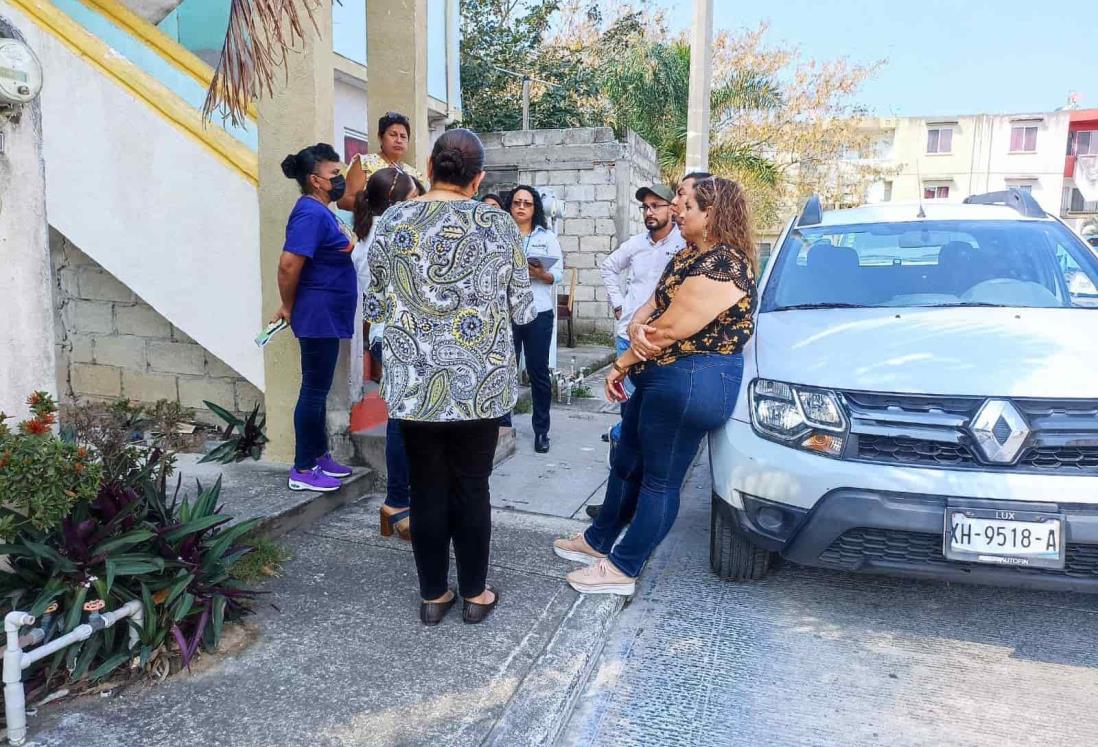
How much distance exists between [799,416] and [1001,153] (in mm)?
40133

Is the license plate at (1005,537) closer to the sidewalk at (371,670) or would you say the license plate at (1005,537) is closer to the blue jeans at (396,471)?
the sidewalk at (371,670)

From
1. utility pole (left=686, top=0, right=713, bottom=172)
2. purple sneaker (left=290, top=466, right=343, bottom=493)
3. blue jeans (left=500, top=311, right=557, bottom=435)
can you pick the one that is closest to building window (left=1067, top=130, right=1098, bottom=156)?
utility pole (left=686, top=0, right=713, bottom=172)

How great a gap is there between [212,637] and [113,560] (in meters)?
0.44

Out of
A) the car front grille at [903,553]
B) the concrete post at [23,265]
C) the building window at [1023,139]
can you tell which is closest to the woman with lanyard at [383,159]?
the concrete post at [23,265]

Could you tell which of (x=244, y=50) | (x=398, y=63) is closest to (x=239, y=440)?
(x=244, y=50)

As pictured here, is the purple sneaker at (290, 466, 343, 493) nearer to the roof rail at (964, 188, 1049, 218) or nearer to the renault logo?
the renault logo

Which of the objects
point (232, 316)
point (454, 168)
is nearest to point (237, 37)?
point (454, 168)

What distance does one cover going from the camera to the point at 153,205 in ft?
15.3

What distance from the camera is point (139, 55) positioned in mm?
5570

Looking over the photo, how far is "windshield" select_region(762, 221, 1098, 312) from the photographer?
3859mm

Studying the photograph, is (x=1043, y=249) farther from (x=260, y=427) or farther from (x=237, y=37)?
(x=260, y=427)

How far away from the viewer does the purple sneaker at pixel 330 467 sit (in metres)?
4.32

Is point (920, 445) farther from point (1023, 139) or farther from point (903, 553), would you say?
point (1023, 139)

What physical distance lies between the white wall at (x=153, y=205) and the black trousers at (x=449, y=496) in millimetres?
2151
